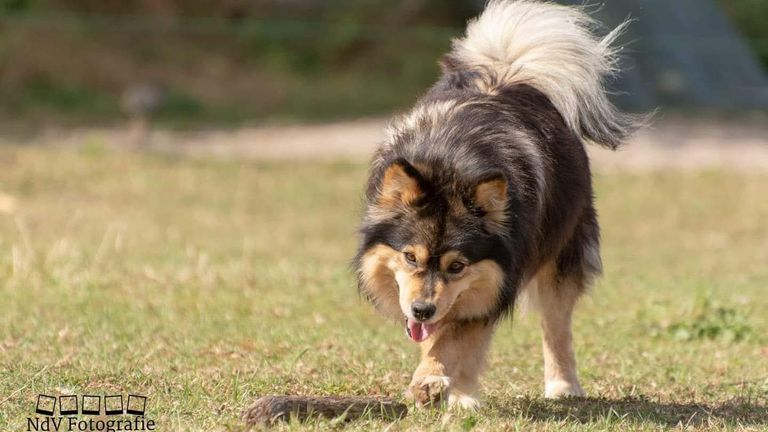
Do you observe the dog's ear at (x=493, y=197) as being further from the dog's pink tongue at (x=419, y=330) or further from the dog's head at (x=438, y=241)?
the dog's pink tongue at (x=419, y=330)

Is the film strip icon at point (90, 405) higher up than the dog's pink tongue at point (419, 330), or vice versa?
the dog's pink tongue at point (419, 330)

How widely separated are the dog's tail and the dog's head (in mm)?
1268

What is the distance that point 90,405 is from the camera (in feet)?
19.2

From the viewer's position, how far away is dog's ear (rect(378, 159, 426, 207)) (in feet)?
19.4

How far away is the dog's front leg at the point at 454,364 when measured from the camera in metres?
6.06

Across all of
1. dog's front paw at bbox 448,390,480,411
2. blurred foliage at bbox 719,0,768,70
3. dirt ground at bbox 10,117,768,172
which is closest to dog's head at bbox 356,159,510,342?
dog's front paw at bbox 448,390,480,411

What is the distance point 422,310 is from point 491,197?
631 mm

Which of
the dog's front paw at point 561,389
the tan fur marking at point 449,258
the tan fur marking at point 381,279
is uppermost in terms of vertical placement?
the tan fur marking at point 449,258

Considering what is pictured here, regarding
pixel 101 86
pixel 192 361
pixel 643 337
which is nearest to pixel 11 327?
pixel 192 361

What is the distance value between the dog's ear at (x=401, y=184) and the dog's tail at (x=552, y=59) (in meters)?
1.30

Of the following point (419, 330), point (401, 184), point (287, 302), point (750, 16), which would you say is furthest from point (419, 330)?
point (750, 16)

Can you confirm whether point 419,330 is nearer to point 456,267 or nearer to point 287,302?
point 456,267

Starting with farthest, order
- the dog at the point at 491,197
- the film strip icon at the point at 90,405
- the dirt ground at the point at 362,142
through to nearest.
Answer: the dirt ground at the point at 362,142
the dog at the point at 491,197
the film strip icon at the point at 90,405

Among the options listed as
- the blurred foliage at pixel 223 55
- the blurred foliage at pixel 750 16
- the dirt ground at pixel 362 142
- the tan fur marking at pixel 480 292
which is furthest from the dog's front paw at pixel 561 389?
the blurred foliage at pixel 750 16
